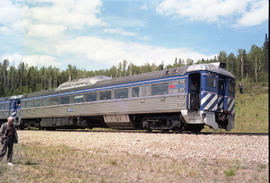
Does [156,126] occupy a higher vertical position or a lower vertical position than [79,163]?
higher

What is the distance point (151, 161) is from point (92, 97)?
38.1ft

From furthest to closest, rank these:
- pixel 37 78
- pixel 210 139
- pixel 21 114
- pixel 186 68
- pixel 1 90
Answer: pixel 37 78 → pixel 1 90 → pixel 21 114 → pixel 186 68 → pixel 210 139

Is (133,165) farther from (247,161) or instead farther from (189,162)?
(247,161)

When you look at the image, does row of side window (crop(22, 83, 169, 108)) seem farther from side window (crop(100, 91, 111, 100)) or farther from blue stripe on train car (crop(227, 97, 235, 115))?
blue stripe on train car (crop(227, 97, 235, 115))

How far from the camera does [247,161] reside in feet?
27.8

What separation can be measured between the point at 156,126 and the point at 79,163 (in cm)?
743

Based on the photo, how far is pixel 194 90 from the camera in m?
14.6

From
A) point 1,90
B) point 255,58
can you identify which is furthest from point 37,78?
point 255,58

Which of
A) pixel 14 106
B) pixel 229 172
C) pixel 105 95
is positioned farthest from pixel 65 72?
pixel 229 172

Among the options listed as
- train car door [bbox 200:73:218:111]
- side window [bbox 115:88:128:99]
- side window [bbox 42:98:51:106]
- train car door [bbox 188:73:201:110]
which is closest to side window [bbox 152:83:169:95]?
train car door [bbox 188:73:201:110]

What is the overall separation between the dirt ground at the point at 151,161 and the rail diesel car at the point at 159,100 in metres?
2.40

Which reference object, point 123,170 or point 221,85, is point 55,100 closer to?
point 221,85

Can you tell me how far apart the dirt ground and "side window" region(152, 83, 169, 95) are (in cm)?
305

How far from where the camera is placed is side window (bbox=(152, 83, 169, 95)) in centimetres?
1512
